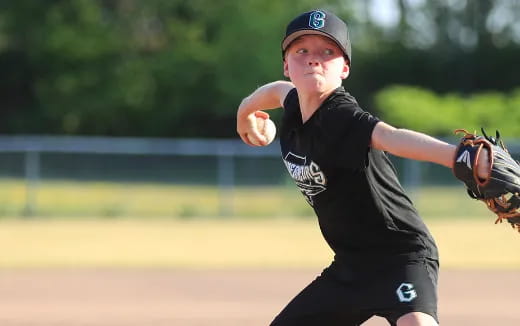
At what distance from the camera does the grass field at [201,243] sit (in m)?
13.2

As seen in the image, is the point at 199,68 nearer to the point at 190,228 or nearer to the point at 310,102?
the point at 190,228

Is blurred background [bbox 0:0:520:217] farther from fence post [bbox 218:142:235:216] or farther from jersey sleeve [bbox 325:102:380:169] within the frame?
jersey sleeve [bbox 325:102:380:169]

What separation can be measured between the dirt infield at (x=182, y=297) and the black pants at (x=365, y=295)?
3.82 meters

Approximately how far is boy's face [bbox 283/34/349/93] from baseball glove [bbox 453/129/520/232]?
82cm

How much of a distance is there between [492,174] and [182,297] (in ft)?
22.4

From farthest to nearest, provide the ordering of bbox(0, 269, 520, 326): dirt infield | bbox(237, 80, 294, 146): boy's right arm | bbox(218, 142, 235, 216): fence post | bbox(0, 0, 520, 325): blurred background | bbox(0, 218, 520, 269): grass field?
bbox(218, 142, 235, 216): fence post → bbox(0, 0, 520, 325): blurred background → bbox(0, 218, 520, 269): grass field → bbox(0, 269, 520, 326): dirt infield → bbox(237, 80, 294, 146): boy's right arm

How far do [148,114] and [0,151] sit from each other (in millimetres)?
15423

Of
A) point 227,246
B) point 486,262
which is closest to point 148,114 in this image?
point 227,246

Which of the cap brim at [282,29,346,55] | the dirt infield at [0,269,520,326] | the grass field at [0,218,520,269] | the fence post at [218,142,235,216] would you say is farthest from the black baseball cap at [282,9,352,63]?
the fence post at [218,142,235,216]

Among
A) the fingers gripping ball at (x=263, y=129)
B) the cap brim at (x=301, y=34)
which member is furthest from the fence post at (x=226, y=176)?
the cap brim at (x=301, y=34)

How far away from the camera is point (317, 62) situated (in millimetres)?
4453

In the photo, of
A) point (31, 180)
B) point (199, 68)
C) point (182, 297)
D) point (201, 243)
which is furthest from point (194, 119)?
point (182, 297)

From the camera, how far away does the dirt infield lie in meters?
8.95

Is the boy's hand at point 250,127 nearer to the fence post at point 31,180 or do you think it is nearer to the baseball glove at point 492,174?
the baseball glove at point 492,174
